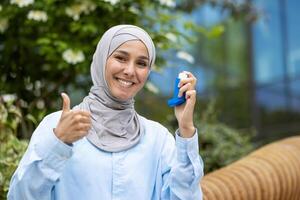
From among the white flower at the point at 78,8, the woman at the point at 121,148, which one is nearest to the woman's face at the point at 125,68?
the woman at the point at 121,148

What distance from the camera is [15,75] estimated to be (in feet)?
16.1

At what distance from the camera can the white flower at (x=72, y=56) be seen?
4.15m

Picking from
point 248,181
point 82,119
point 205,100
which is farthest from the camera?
point 205,100

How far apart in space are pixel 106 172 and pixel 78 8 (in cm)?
224

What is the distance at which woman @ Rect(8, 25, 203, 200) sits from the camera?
86.1 inches

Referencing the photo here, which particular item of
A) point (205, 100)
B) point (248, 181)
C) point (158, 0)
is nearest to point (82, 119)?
point (248, 181)

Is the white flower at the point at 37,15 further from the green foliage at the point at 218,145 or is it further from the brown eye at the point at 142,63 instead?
the brown eye at the point at 142,63

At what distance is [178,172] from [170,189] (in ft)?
0.29

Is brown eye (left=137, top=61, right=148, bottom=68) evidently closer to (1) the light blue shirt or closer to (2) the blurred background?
(1) the light blue shirt

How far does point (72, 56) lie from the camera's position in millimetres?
4160

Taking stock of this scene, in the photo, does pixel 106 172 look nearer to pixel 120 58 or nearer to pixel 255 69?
pixel 120 58

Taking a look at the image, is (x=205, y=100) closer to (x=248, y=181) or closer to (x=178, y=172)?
(x=248, y=181)

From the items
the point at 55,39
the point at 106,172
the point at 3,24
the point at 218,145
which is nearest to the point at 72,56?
the point at 55,39

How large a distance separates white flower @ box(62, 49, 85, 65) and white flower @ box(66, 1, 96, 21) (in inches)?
10.0
